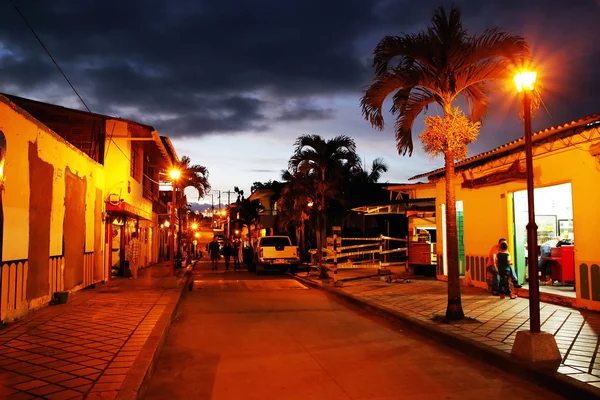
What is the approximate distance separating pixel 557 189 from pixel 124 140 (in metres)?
15.4

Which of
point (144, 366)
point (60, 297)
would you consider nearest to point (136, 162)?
point (60, 297)

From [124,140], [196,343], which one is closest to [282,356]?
[196,343]

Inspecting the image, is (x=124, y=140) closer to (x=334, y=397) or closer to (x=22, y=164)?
(x=22, y=164)

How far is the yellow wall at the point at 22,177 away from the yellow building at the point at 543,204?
1057cm

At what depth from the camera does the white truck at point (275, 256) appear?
27125 mm

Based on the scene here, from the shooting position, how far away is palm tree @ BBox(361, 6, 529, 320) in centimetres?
982

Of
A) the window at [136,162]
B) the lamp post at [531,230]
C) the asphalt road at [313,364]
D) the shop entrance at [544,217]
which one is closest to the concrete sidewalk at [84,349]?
the asphalt road at [313,364]

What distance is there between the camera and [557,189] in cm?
1302

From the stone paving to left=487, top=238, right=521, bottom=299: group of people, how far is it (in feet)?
1.00

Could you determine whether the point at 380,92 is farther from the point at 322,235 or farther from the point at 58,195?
the point at 322,235

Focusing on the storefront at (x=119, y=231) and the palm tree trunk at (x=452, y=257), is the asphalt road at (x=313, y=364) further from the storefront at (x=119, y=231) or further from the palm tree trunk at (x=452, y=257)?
the storefront at (x=119, y=231)

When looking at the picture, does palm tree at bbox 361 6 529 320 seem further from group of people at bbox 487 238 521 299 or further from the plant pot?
the plant pot

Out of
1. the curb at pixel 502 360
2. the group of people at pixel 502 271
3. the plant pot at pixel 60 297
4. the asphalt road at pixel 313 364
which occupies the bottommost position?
the asphalt road at pixel 313 364

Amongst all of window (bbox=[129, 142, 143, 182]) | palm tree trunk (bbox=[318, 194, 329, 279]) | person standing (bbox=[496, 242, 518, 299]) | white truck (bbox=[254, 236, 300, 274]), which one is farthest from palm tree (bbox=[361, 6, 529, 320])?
white truck (bbox=[254, 236, 300, 274])
